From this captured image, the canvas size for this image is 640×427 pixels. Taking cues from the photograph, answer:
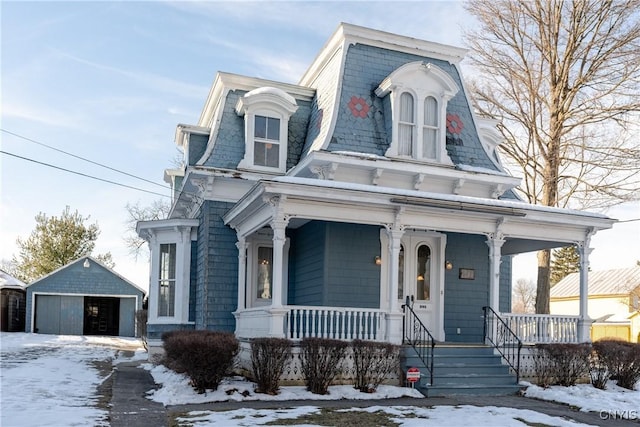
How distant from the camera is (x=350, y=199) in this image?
10898mm

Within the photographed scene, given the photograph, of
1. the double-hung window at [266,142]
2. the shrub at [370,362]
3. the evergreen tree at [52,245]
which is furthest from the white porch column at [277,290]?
the evergreen tree at [52,245]

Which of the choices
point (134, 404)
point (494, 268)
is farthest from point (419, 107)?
point (134, 404)

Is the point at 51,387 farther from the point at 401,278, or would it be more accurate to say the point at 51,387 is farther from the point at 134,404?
the point at 401,278

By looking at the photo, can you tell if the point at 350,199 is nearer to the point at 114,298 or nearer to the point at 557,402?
the point at 557,402

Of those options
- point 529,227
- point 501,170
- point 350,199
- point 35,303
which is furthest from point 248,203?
point 35,303

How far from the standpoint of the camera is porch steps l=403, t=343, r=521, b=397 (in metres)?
10.4

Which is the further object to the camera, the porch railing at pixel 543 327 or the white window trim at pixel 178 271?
the white window trim at pixel 178 271

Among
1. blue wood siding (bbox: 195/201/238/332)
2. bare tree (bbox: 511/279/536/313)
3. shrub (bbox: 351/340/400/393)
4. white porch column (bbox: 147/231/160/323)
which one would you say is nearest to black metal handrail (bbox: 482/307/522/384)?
shrub (bbox: 351/340/400/393)

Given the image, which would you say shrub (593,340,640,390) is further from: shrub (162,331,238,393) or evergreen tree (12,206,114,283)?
evergreen tree (12,206,114,283)

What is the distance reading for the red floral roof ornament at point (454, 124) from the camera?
14.7 meters

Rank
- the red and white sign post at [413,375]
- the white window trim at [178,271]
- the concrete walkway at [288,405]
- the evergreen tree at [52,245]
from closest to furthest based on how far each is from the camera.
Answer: the concrete walkway at [288,405] < the red and white sign post at [413,375] < the white window trim at [178,271] < the evergreen tree at [52,245]

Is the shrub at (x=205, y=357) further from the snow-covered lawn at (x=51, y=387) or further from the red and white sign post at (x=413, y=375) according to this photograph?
the red and white sign post at (x=413, y=375)

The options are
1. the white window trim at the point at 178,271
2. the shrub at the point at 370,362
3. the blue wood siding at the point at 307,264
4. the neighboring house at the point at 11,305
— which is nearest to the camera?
the shrub at the point at 370,362

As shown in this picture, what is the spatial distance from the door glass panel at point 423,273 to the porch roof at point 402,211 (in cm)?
165
